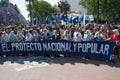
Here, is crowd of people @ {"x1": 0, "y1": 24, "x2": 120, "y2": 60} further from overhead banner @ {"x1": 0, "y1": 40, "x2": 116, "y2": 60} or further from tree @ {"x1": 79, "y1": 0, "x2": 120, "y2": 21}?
tree @ {"x1": 79, "y1": 0, "x2": 120, "y2": 21}

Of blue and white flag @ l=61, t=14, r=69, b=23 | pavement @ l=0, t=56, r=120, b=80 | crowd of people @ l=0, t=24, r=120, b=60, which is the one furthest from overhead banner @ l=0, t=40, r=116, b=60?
blue and white flag @ l=61, t=14, r=69, b=23

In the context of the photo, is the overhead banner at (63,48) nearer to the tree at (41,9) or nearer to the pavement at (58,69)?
the pavement at (58,69)

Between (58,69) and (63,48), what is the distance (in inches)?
116

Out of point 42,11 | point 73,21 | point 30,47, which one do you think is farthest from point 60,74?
point 42,11

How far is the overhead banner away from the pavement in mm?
392

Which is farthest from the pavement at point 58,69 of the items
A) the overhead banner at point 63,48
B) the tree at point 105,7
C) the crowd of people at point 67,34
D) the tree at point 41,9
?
the tree at point 41,9

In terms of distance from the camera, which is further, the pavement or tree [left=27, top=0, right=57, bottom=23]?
tree [left=27, top=0, right=57, bottom=23]

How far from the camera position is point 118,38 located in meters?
16.7

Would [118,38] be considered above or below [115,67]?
above

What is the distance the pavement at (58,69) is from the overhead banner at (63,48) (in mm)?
392

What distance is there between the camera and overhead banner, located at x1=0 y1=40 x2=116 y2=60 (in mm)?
16611

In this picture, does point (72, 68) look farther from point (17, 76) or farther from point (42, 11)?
point (42, 11)

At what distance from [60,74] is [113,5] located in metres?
51.1

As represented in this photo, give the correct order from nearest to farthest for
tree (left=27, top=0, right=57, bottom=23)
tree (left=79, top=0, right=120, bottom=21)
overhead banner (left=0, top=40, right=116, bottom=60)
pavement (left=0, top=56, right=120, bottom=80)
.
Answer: pavement (left=0, top=56, right=120, bottom=80)
overhead banner (left=0, top=40, right=116, bottom=60)
tree (left=79, top=0, right=120, bottom=21)
tree (left=27, top=0, right=57, bottom=23)
